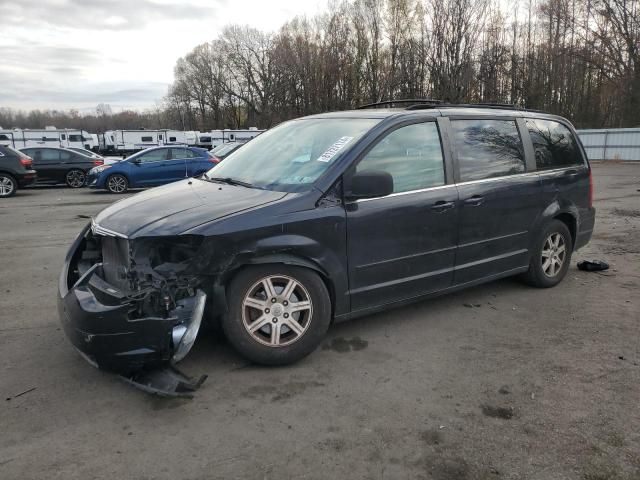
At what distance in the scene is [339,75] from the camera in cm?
4450

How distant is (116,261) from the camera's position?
131 inches

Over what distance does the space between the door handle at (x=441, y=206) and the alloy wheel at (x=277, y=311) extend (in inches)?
53.9

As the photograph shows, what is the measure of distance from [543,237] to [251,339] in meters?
3.33

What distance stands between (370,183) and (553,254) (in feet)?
9.17

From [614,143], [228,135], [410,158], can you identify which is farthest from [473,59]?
[410,158]

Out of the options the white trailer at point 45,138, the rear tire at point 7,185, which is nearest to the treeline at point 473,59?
the white trailer at point 45,138

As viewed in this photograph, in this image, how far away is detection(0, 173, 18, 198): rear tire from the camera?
14531 millimetres

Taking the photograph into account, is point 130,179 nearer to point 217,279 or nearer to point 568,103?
point 217,279

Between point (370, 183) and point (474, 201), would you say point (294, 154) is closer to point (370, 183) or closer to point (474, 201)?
point (370, 183)

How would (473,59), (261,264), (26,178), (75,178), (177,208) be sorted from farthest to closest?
1. (473,59)
2. (75,178)
3. (26,178)
4. (177,208)
5. (261,264)

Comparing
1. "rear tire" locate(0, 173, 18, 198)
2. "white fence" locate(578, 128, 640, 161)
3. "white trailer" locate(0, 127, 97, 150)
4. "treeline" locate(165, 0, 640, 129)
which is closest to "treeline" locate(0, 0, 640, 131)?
"treeline" locate(165, 0, 640, 129)

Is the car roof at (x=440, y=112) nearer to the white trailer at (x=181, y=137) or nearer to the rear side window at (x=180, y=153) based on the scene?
the rear side window at (x=180, y=153)

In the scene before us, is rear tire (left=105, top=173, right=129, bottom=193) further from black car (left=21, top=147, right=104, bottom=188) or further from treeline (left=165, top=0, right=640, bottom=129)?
treeline (left=165, top=0, right=640, bottom=129)

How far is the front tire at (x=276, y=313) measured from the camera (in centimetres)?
329
